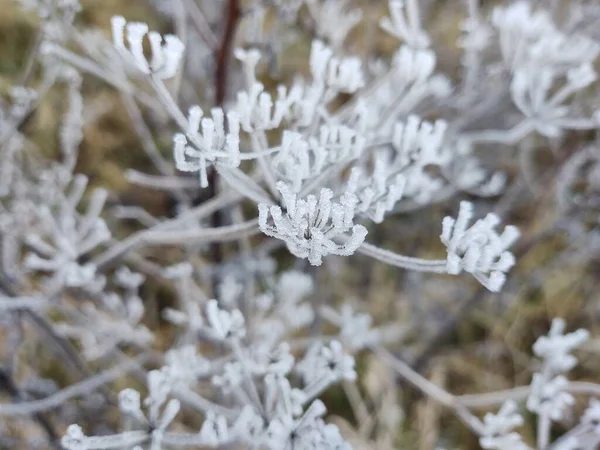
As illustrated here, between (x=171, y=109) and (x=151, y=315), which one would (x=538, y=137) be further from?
(x=171, y=109)

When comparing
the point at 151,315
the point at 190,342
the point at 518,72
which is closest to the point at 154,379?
the point at 190,342

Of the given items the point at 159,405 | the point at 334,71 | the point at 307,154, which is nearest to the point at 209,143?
the point at 307,154

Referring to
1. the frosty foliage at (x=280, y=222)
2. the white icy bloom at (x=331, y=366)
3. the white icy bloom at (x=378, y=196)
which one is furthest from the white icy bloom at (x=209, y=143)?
the white icy bloom at (x=331, y=366)

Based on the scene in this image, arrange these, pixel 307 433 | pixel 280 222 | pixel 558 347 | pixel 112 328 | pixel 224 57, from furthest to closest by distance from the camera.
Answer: pixel 112 328 < pixel 224 57 < pixel 558 347 < pixel 307 433 < pixel 280 222

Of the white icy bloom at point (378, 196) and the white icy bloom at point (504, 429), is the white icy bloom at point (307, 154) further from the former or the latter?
the white icy bloom at point (504, 429)

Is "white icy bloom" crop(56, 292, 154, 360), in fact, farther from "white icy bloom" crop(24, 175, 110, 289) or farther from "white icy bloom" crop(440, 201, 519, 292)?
"white icy bloom" crop(440, 201, 519, 292)

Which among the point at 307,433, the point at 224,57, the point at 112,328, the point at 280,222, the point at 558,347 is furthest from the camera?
the point at 112,328

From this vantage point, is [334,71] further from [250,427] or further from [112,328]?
[112,328]

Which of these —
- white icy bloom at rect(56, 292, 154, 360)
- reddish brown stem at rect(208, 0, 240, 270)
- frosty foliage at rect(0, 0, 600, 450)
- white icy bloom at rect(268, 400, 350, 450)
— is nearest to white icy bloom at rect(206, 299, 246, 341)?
frosty foliage at rect(0, 0, 600, 450)
